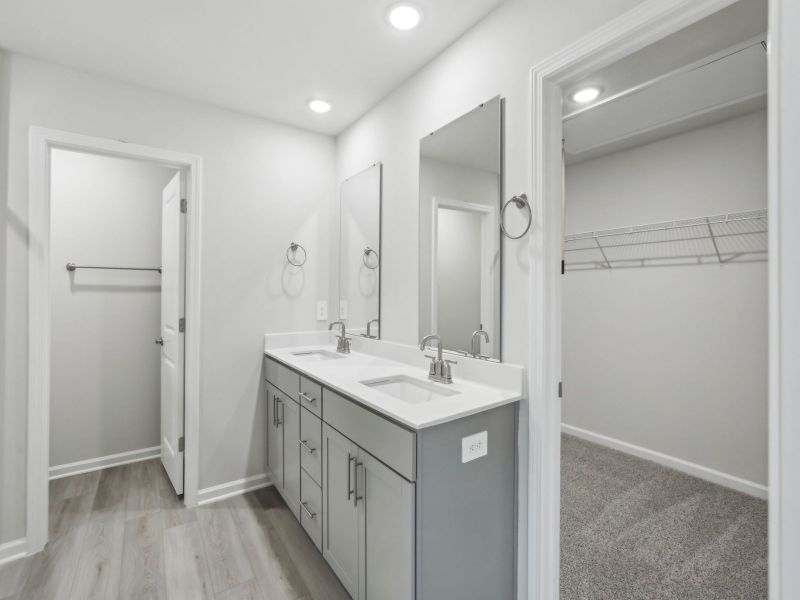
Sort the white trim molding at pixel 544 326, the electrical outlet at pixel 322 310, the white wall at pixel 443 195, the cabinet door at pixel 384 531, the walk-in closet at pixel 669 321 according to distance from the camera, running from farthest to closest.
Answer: the electrical outlet at pixel 322 310, the walk-in closet at pixel 669 321, the white wall at pixel 443 195, the white trim molding at pixel 544 326, the cabinet door at pixel 384 531

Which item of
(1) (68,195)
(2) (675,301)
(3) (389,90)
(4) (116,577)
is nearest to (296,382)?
(4) (116,577)

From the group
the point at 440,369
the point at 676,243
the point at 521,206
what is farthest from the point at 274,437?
the point at 676,243

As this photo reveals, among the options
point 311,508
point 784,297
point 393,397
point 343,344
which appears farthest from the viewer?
point 343,344

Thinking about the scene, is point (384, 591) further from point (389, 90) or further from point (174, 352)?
point (389, 90)

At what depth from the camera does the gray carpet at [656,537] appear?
1709 millimetres

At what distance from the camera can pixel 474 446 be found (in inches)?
54.8

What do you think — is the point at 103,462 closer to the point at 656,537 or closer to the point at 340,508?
the point at 340,508

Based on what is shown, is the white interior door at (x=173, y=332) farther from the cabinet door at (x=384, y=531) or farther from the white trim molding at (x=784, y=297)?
the white trim molding at (x=784, y=297)

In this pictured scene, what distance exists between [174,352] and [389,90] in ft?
6.93

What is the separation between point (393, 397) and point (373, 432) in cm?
21

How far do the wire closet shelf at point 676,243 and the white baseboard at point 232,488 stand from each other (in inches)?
118

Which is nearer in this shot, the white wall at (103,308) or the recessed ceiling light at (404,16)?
the recessed ceiling light at (404,16)

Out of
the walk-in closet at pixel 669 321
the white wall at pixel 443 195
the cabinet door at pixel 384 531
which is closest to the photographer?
the cabinet door at pixel 384 531

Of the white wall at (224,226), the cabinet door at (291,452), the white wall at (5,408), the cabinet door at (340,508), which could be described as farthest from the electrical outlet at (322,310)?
the white wall at (5,408)
